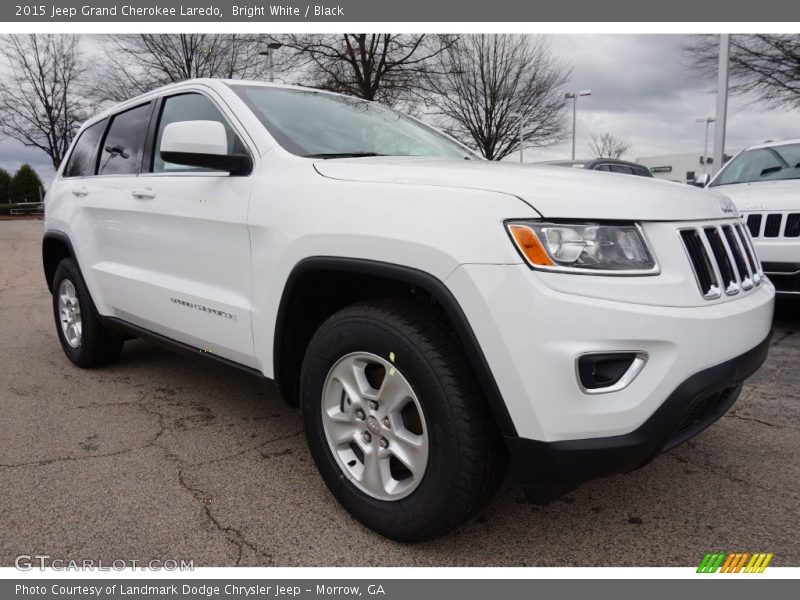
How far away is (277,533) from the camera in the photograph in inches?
86.8

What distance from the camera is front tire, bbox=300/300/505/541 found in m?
1.85

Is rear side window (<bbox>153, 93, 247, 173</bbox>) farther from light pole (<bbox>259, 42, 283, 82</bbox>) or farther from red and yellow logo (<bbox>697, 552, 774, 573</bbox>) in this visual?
light pole (<bbox>259, 42, 283, 82</bbox>)

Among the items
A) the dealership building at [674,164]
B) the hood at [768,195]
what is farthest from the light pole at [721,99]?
the dealership building at [674,164]

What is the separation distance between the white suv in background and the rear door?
414 cm

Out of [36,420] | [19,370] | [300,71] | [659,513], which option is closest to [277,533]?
[659,513]

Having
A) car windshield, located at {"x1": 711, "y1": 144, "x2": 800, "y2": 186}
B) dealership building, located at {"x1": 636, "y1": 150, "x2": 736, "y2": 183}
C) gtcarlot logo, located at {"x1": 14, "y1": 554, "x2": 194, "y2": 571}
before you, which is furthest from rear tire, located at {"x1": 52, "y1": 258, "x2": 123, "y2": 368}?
dealership building, located at {"x1": 636, "y1": 150, "x2": 736, "y2": 183}

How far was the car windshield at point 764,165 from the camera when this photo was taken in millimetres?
5840

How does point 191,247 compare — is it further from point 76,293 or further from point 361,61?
point 361,61

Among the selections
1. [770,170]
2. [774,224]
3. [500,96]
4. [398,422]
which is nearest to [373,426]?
[398,422]

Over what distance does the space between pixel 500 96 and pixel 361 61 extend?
9.31 m

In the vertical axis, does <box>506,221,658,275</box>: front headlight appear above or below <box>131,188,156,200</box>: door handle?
below

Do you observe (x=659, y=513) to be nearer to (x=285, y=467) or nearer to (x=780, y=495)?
(x=780, y=495)

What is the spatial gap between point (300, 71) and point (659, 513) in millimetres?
14597

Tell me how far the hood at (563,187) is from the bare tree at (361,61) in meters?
12.5
